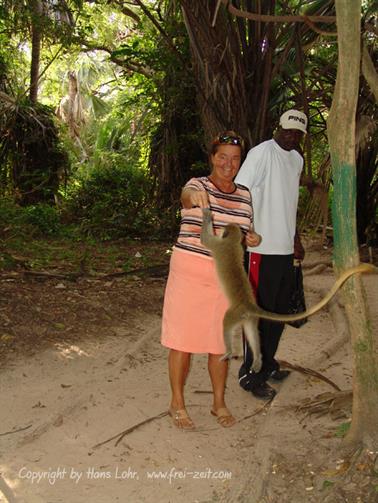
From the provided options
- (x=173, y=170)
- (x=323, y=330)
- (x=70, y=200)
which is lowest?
(x=323, y=330)

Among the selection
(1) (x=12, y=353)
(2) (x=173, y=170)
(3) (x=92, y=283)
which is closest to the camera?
(1) (x=12, y=353)

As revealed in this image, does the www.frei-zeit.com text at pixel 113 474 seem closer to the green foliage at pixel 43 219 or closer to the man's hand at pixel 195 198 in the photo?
the man's hand at pixel 195 198

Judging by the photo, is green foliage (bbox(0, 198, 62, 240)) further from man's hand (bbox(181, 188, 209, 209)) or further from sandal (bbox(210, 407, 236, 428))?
man's hand (bbox(181, 188, 209, 209))

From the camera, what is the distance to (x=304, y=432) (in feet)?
11.6

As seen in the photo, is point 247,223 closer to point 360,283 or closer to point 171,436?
point 360,283

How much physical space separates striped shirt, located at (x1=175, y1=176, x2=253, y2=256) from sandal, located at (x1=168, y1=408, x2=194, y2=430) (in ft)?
3.49

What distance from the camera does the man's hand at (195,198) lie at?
3124mm

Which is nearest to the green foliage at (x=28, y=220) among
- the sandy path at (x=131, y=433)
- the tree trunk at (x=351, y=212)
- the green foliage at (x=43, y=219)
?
the green foliage at (x=43, y=219)

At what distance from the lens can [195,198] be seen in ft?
10.3

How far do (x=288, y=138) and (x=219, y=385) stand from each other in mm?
1699

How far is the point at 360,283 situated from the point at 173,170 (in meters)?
7.34

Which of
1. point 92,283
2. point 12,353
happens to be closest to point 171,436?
point 12,353

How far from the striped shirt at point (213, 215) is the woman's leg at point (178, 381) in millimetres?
681

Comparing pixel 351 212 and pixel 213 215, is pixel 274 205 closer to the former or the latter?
pixel 213 215
